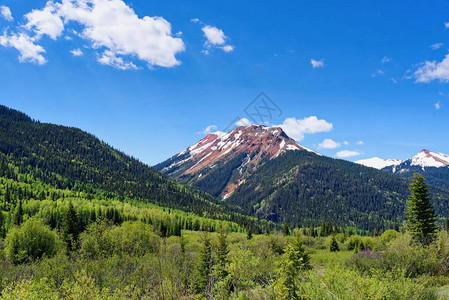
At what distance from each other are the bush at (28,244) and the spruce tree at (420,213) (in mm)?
80127

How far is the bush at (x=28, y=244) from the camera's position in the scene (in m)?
60.7

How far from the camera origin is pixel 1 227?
99.7m

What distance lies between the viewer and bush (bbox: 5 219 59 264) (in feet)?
199

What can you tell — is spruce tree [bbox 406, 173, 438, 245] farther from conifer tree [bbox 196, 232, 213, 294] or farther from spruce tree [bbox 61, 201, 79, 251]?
spruce tree [bbox 61, 201, 79, 251]

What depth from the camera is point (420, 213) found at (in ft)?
151

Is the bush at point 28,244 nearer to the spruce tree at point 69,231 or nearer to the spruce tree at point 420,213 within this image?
the spruce tree at point 69,231

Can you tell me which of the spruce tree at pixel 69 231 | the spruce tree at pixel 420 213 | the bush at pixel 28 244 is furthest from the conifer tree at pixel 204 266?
the spruce tree at pixel 69 231

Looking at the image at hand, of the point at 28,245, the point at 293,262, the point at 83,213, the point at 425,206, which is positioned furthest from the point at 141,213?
the point at 293,262

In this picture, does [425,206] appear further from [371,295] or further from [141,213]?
[141,213]

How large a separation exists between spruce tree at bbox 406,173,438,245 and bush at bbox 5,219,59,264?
80127 mm

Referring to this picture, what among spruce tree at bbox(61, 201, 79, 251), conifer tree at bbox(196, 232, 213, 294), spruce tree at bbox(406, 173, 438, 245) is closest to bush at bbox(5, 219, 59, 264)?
spruce tree at bbox(61, 201, 79, 251)

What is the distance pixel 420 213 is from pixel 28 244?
287 feet

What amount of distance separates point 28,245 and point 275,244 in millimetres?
70584

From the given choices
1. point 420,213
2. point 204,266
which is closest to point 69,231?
point 204,266
